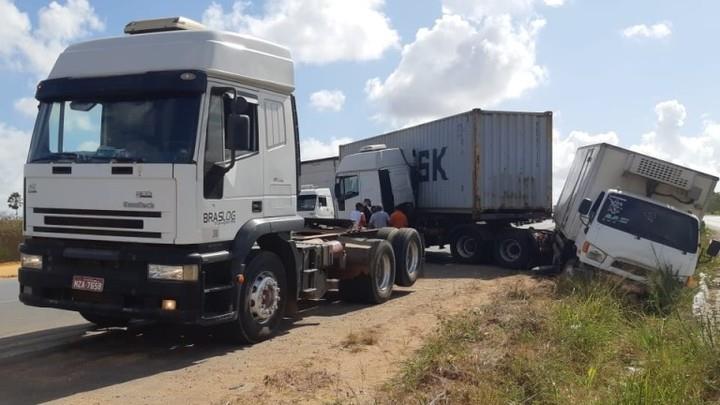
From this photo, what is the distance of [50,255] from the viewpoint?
7.03m

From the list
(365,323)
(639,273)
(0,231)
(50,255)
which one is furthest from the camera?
(0,231)

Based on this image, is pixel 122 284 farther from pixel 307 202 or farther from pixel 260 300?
pixel 307 202

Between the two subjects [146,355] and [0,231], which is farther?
[0,231]

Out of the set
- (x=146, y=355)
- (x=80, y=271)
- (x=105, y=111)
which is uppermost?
(x=105, y=111)

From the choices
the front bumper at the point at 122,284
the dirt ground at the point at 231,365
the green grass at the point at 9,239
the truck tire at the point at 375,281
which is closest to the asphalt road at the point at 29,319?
the dirt ground at the point at 231,365

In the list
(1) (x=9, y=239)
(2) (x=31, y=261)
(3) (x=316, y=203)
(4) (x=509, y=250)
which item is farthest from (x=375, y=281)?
(1) (x=9, y=239)

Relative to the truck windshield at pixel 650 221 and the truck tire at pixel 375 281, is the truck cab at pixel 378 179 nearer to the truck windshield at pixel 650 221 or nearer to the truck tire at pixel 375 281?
the truck tire at pixel 375 281

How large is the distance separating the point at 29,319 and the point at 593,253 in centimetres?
866

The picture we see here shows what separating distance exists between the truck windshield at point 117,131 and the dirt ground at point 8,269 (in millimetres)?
12383

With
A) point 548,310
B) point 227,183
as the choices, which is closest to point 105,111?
point 227,183

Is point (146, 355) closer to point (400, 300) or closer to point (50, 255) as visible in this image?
point (50, 255)

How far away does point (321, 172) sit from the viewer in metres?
28.9

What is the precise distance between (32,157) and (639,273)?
8959 mm

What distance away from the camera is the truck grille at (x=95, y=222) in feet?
21.9
